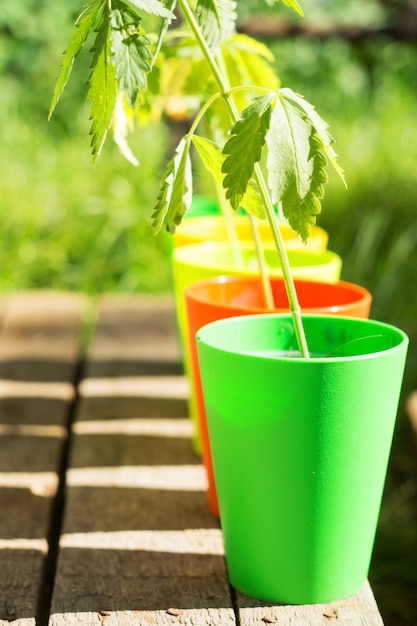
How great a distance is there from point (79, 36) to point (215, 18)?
162mm

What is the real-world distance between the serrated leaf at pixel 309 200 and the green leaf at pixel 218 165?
9 centimetres

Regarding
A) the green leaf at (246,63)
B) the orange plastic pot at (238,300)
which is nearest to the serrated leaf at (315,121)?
the orange plastic pot at (238,300)

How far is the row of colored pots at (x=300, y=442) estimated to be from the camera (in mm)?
741

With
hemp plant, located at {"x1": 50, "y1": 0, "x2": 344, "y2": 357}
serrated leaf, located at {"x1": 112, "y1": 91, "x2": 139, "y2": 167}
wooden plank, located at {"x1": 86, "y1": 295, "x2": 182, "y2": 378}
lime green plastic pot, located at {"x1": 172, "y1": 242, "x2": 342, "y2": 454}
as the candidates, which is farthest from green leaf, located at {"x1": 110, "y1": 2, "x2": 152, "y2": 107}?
wooden plank, located at {"x1": 86, "y1": 295, "x2": 182, "y2": 378}

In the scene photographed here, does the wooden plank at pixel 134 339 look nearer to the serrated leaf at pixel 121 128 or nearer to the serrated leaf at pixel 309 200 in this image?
the serrated leaf at pixel 121 128

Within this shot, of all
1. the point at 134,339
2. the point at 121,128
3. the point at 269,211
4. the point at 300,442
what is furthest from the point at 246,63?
the point at 134,339

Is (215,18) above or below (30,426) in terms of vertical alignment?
above

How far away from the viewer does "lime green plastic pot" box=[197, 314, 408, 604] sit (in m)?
0.74

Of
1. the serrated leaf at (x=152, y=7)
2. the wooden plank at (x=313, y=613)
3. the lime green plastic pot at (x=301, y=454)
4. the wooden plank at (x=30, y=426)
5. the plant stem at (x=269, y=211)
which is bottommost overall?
the wooden plank at (x=30, y=426)

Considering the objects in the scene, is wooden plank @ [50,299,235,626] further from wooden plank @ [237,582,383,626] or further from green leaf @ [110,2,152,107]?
green leaf @ [110,2,152,107]

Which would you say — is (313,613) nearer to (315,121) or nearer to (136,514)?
(136,514)

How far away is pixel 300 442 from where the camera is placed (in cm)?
75

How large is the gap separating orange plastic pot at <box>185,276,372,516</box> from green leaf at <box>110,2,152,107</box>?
A: 0.28 m

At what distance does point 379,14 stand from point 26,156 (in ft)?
9.05
